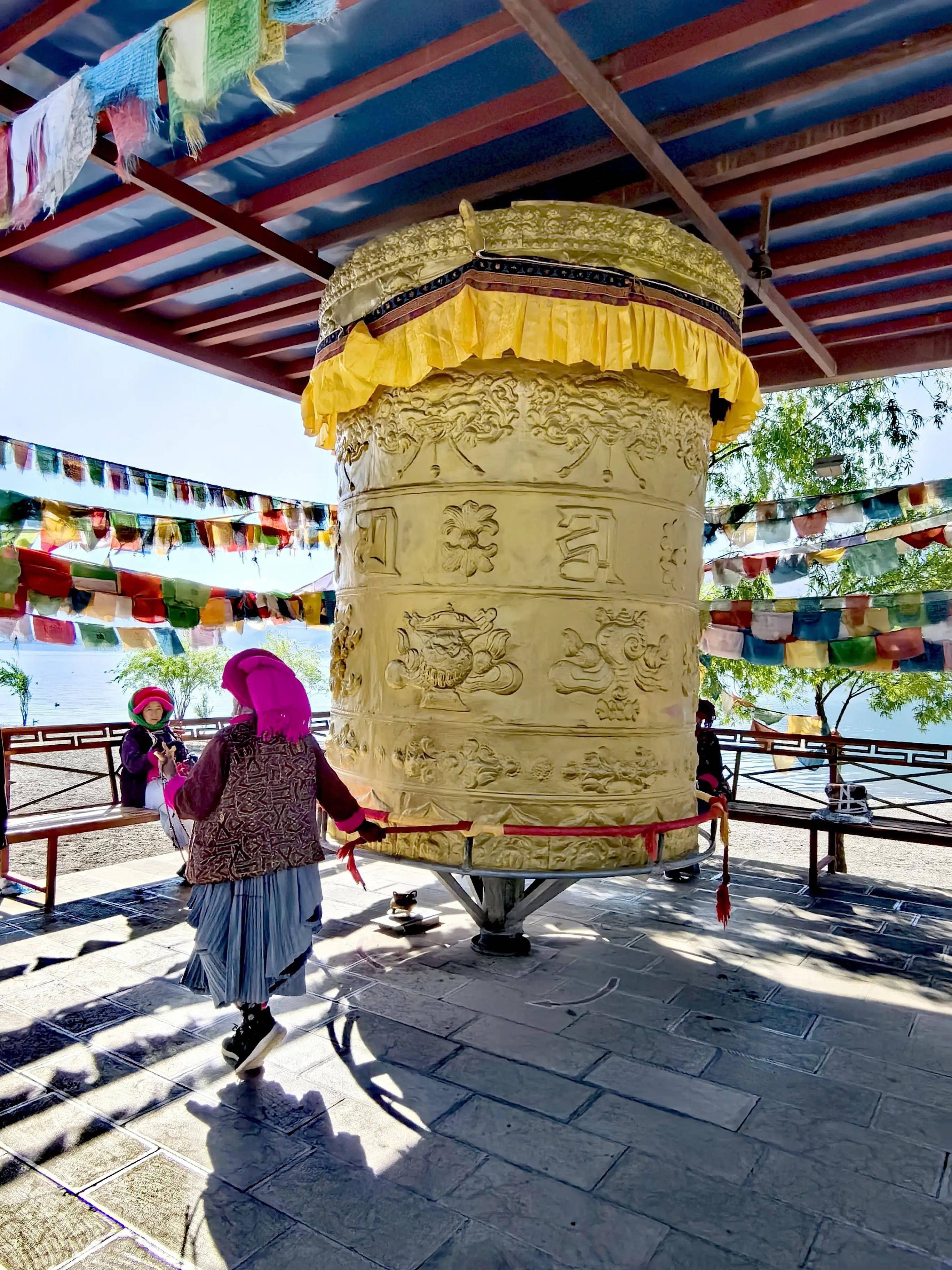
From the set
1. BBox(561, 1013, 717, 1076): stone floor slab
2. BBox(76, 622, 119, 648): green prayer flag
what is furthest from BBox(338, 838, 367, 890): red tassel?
BBox(76, 622, 119, 648): green prayer flag

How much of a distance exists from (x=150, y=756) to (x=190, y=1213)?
13.9 ft

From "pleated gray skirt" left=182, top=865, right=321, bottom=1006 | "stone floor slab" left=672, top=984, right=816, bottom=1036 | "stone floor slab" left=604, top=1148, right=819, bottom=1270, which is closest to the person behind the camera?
"stone floor slab" left=604, top=1148, right=819, bottom=1270

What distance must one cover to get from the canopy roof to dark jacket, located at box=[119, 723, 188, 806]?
9.75ft

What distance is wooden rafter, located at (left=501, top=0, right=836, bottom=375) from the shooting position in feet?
9.57

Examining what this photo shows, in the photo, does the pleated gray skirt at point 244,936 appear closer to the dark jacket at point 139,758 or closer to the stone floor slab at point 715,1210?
the stone floor slab at point 715,1210

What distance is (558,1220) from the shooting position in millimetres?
2643

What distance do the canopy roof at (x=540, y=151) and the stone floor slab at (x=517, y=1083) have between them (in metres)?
3.99

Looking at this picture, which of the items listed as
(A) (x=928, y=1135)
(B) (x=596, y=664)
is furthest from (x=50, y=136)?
(A) (x=928, y=1135)

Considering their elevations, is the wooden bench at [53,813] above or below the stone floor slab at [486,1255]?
above

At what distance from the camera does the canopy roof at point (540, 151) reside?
3.22 meters

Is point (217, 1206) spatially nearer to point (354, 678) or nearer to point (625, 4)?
point (354, 678)

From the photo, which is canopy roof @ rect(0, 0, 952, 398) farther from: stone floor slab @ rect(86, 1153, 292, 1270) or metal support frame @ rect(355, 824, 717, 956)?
stone floor slab @ rect(86, 1153, 292, 1270)

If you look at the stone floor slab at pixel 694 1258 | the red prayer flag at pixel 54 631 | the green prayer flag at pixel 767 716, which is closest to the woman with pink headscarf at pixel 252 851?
the stone floor slab at pixel 694 1258

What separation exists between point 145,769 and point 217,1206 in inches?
166
